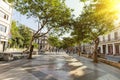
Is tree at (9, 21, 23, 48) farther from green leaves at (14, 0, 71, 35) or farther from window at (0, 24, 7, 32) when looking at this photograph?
green leaves at (14, 0, 71, 35)

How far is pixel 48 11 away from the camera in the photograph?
23.1 metres

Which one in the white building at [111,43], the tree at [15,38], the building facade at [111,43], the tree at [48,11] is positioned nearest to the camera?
the tree at [48,11]

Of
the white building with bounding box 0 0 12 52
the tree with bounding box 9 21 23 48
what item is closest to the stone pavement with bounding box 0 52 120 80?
the white building with bounding box 0 0 12 52

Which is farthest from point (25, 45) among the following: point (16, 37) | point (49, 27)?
point (49, 27)

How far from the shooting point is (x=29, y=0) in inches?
838

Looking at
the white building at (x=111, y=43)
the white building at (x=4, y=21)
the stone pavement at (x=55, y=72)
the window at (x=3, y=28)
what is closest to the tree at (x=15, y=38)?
the white building at (x=4, y=21)

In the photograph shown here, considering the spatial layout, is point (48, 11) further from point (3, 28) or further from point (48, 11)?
point (3, 28)

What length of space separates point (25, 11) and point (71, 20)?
264 inches

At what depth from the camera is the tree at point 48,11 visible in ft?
72.6

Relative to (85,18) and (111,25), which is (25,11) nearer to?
(85,18)

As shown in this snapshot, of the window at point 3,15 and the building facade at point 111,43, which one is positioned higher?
the window at point 3,15

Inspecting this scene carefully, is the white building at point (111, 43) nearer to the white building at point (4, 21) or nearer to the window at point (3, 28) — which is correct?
the white building at point (4, 21)

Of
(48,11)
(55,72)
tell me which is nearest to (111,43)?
(48,11)

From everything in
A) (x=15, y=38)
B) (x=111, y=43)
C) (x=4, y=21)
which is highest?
(x=4, y=21)
